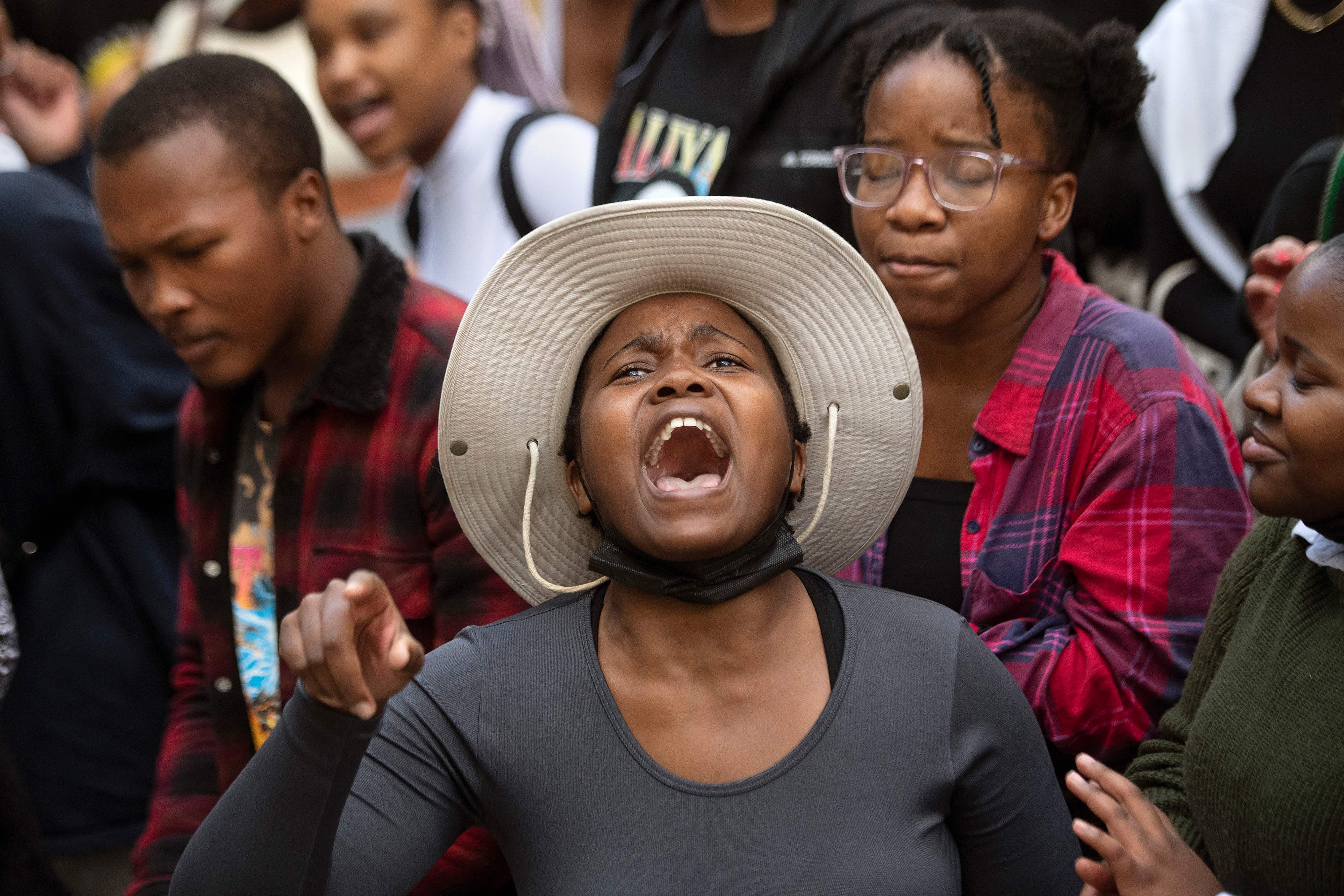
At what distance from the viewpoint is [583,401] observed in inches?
89.2

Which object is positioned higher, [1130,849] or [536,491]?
[536,491]

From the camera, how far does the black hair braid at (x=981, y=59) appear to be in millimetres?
2730

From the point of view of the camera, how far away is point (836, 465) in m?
2.39

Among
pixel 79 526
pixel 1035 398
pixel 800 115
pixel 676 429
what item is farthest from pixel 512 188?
pixel 676 429

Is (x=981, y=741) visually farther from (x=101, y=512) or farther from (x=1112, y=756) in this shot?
(x=101, y=512)

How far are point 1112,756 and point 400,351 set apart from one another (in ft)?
5.32

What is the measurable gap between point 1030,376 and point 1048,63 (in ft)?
2.18

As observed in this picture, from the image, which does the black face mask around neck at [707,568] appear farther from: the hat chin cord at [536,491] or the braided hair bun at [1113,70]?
the braided hair bun at [1113,70]

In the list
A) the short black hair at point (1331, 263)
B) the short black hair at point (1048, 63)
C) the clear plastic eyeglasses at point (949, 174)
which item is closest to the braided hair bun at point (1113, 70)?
the short black hair at point (1048, 63)

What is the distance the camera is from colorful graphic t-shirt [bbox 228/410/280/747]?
9.57ft

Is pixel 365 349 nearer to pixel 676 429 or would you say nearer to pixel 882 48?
pixel 676 429

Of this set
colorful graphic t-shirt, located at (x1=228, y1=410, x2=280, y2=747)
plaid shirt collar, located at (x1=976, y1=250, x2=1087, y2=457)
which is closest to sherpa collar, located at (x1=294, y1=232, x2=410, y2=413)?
colorful graphic t-shirt, located at (x1=228, y1=410, x2=280, y2=747)

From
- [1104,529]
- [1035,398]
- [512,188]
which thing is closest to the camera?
[1104,529]

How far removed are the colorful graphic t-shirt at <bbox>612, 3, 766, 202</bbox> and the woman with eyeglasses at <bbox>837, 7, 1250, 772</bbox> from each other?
608 millimetres
